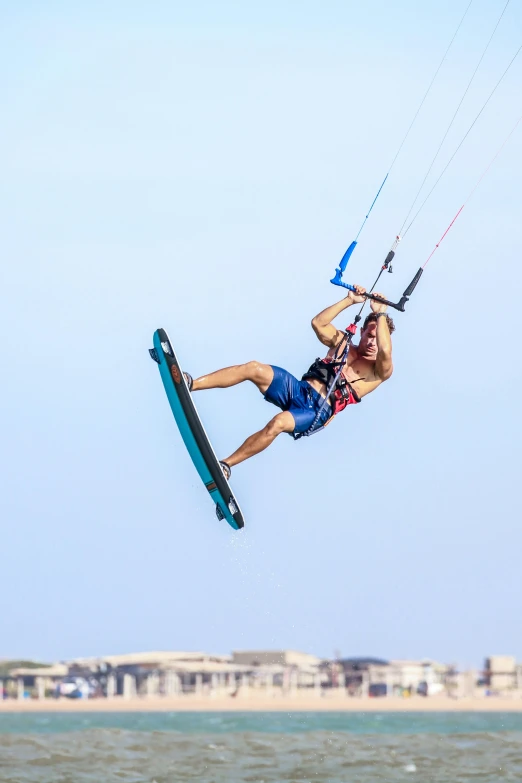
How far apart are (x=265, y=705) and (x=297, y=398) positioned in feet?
221

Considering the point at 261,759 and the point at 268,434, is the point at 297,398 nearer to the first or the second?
the point at 268,434

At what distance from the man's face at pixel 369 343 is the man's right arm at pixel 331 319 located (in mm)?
222

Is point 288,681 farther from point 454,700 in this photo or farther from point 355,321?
point 355,321

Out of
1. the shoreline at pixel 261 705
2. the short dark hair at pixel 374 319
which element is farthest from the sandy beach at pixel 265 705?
the short dark hair at pixel 374 319

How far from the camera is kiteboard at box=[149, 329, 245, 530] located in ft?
42.3

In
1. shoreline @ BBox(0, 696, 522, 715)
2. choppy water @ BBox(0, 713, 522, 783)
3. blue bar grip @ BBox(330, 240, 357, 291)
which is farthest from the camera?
shoreline @ BBox(0, 696, 522, 715)

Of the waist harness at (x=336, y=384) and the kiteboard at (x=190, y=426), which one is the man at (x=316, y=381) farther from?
the kiteboard at (x=190, y=426)

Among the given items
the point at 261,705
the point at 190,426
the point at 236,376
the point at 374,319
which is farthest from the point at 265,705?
the point at 374,319

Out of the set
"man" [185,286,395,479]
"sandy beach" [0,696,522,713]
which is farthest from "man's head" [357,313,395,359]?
"sandy beach" [0,696,522,713]

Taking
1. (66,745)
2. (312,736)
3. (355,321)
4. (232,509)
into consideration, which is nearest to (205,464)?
(232,509)

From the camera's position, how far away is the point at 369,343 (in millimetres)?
12852

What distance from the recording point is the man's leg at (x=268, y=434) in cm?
1274

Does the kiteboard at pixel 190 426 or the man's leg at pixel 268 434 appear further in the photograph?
the kiteboard at pixel 190 426

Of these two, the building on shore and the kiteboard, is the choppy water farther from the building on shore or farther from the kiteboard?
the building on shore
